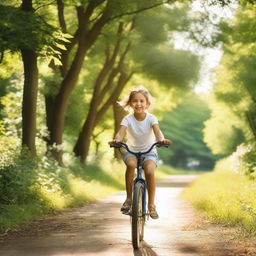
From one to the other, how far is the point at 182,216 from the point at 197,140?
8612cm

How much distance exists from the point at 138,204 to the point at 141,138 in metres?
1.05

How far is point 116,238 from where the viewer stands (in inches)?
351

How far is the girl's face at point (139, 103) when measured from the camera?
864 centimetres

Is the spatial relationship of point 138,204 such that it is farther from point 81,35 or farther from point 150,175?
point 81,35

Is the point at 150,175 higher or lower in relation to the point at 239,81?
lower

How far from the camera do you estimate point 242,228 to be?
9375 millimetres

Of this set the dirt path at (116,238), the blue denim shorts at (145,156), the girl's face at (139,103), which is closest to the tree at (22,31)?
the dirt path at (116,238)

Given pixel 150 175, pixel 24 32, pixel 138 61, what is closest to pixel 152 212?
pixel 150 175

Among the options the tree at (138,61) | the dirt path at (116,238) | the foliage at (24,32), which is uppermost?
the tree at (138,61)

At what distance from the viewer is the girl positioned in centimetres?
845

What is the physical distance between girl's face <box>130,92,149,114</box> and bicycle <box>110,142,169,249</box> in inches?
23.4

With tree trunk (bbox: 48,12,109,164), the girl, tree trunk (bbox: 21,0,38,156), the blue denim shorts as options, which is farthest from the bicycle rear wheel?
tree trunk (bbox: 48,12,109,164)

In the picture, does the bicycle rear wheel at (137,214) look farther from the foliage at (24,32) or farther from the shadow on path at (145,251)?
the foliage at (24,32)

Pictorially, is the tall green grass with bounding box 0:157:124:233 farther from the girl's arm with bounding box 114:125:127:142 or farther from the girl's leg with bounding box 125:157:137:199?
the girl's arm with bounding box 114:125:127:142
